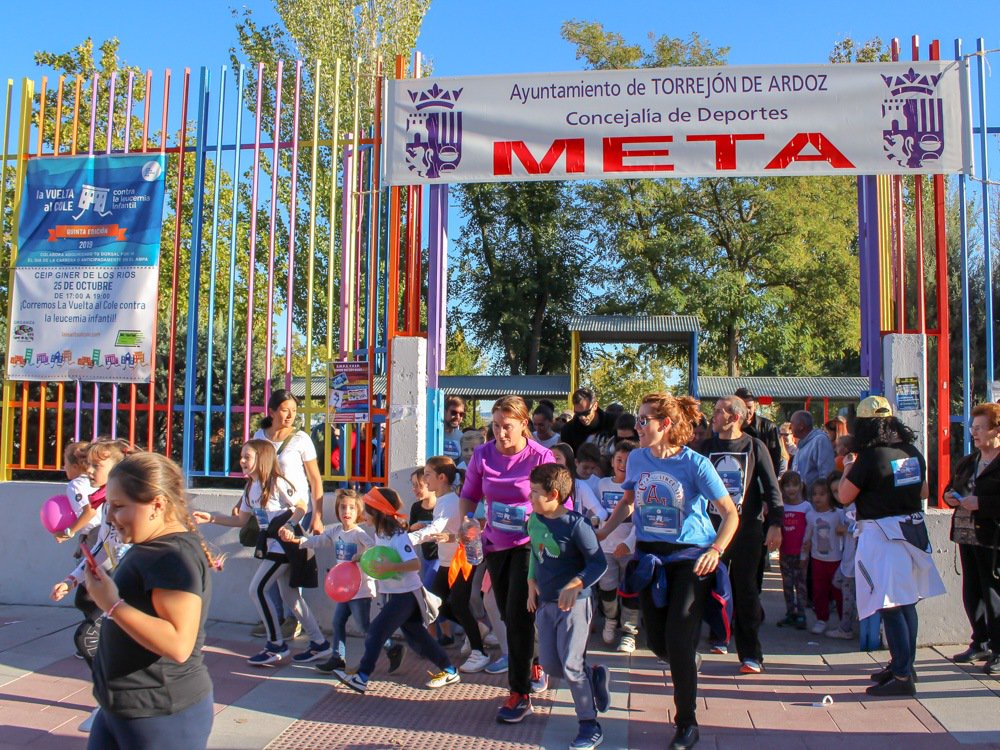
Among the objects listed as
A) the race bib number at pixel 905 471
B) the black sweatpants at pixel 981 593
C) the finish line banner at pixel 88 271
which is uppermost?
the finish line banner at pixel 88 271

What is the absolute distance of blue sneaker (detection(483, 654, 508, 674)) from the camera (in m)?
5.79

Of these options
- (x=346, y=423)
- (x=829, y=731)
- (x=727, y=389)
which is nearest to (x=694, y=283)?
(x=727, y=389)

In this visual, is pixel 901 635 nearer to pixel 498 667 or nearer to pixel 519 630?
pixel 519 630

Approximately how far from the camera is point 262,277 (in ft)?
52.5

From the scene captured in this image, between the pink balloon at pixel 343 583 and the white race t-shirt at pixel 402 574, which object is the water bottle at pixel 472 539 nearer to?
the white race t-shirt at pixel 402 574

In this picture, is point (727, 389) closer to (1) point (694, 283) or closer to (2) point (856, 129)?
(1) point (694, 283)

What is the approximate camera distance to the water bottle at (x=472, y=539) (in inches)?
206

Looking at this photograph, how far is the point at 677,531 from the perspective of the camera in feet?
15.0

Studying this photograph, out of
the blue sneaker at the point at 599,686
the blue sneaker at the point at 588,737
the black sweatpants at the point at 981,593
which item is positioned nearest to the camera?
the blue sneaker at the point at 588,737

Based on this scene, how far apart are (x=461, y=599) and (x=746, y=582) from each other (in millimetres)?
1762

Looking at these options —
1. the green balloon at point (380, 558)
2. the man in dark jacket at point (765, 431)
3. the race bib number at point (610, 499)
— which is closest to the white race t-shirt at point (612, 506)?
the race bib number at point (610, 499)

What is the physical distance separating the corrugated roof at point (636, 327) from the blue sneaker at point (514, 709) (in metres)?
9.93

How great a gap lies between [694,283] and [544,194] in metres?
4.42

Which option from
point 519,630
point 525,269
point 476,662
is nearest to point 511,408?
point 519,630
